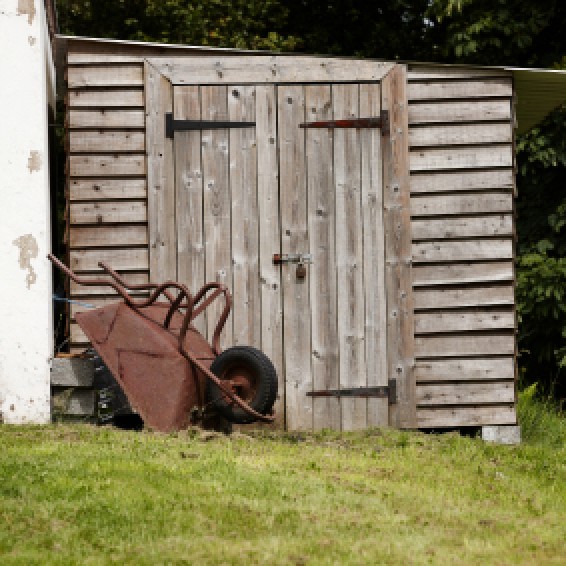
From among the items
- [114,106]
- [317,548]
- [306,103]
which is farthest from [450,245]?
[317,548]

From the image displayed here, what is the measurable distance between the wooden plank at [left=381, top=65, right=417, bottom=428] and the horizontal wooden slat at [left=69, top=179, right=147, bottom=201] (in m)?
1.76

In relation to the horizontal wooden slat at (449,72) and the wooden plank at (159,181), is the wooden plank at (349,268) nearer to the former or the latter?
the horizontal wooden slat at (449,72)

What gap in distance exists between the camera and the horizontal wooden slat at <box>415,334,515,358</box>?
26.8 feet

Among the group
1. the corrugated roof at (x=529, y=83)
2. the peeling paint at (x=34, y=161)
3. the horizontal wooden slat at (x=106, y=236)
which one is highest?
the corrugated roof at (x=529, y=83)

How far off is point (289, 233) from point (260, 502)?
3.24m

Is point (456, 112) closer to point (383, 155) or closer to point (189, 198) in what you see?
point (383, 155)

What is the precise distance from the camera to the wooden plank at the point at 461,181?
8.19 metres

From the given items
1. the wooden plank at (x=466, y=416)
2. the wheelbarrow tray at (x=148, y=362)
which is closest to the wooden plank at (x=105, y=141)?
the wheelbarrow tray at (x=148, y=362)

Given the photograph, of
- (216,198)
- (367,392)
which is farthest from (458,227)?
(216,198)

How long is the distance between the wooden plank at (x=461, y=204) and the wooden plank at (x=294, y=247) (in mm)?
842

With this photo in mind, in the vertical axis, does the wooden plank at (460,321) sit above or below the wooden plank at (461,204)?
below

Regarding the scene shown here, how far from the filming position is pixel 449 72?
326 inches

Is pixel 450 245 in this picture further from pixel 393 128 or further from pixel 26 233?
pixel 26 233

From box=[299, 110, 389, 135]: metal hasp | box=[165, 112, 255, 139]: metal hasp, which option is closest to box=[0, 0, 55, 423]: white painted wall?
box=[165, 112, 255, 139]: metal hasp
